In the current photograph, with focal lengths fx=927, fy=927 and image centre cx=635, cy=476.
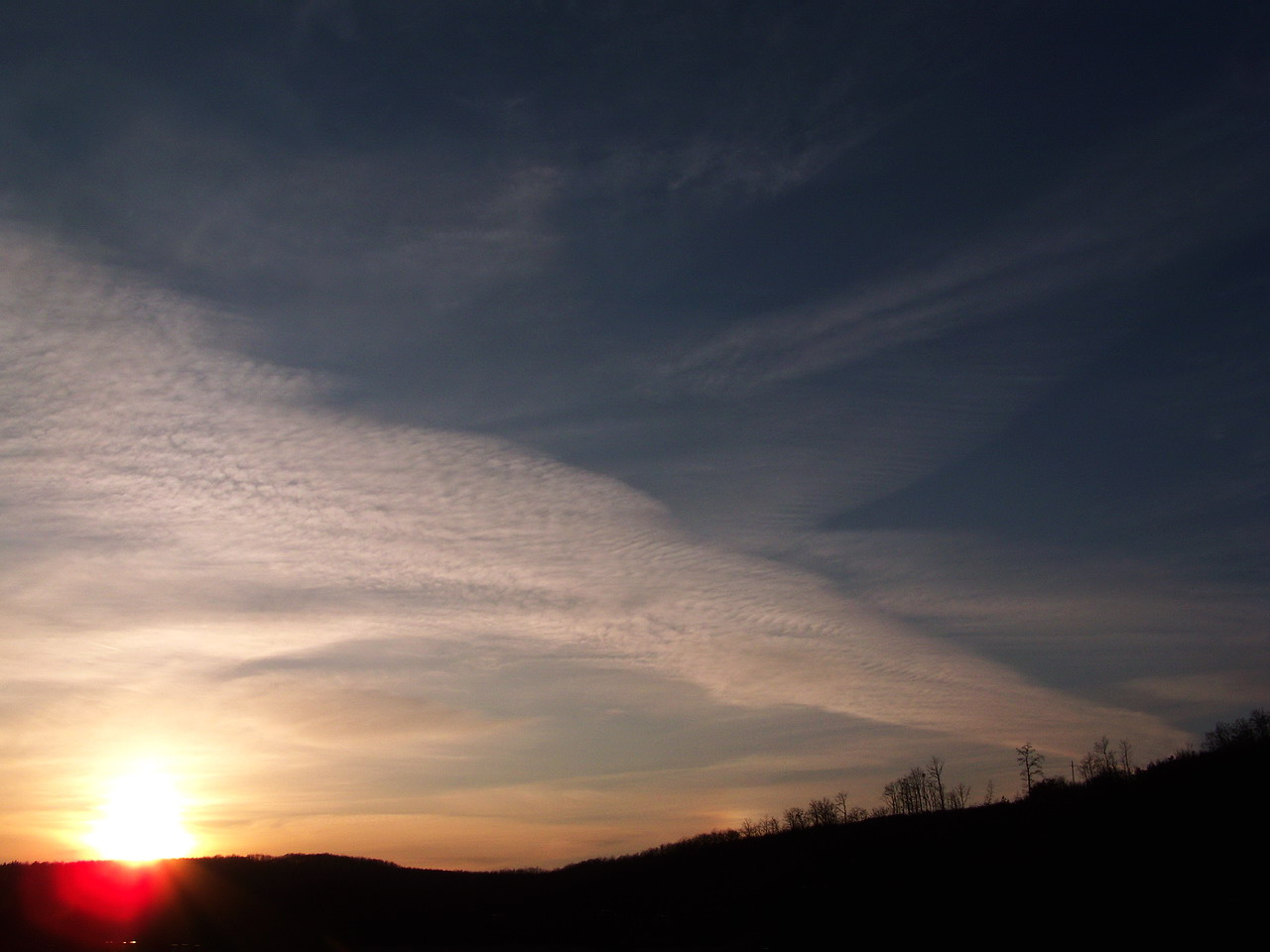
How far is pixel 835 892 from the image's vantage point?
57750 millimetres

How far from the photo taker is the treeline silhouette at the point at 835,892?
39.2 meters

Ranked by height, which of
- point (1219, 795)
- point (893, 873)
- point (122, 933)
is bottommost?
point (122, 933)

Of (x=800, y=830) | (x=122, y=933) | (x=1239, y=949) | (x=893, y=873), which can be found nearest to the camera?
(x=1239, y=949)

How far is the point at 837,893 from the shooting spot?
57.2m

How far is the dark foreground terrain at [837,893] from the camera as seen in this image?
38.9 meters

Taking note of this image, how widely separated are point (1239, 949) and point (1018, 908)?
13.9 m

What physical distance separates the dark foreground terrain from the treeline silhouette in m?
0.20

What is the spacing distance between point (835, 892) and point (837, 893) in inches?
22.1

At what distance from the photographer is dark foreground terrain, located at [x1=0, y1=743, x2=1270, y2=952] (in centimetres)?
3894

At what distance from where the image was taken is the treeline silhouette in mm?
39156

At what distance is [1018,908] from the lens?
4241 centimetres

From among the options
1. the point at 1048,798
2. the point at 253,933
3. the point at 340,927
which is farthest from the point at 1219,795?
the point at 253,933

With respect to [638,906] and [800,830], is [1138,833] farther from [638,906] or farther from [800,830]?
[800,830]

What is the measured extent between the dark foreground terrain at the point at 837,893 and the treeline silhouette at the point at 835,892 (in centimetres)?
20
